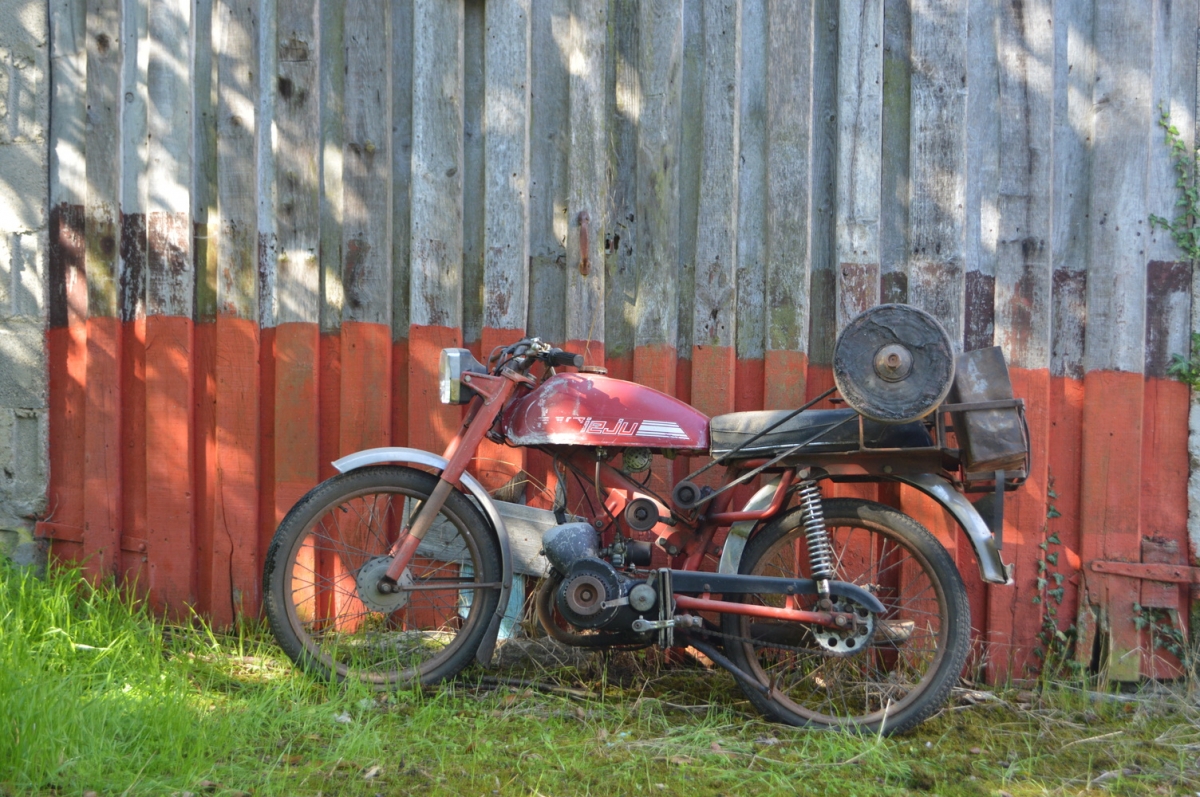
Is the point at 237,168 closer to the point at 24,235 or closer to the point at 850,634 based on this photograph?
the point at 24,235

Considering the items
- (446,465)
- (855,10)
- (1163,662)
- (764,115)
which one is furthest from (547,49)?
(1163,662)

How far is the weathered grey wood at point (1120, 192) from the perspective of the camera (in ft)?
12.6

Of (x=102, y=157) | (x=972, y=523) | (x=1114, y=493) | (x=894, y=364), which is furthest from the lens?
(x=102, y=157)

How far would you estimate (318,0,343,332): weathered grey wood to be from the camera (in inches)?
159

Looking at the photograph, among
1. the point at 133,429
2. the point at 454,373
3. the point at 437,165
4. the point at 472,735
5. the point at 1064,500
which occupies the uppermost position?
the point at 437,165

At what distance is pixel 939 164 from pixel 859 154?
1.15 ft

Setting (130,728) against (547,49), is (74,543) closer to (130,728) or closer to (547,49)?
(130,728)

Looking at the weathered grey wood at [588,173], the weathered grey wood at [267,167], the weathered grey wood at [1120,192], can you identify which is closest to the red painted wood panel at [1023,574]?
the weathered grey wood at [1120,192]

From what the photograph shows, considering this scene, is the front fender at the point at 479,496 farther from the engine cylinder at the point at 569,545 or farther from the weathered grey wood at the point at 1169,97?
the weathered grey wood at the point at 1169,97

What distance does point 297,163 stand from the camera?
4.02m

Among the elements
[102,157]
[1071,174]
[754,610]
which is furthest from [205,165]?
[1071,174]

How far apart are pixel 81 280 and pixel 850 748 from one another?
3.85 metres

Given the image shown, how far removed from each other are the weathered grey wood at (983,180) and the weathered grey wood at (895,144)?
0.27m

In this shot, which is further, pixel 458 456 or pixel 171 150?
pixel 171 150
